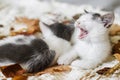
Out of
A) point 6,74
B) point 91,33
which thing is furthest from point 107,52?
point 6,74

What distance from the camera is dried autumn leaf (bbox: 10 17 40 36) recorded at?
1571 mm

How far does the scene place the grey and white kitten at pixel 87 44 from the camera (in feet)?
4.30

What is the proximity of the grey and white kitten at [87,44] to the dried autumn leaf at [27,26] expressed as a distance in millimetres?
176

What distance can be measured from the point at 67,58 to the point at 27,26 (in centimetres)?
39

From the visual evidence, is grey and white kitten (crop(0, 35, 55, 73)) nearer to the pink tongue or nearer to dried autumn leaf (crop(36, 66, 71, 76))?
dried autumn leaf (crop(36, 66, 71, 76))

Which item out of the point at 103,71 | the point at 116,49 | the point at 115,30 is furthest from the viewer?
the point at 115,30

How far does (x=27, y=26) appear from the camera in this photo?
166 cm

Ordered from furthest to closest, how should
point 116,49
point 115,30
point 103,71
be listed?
point 115,30 → point 116,49 → point 103,71

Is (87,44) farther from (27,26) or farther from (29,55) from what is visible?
(27,26)

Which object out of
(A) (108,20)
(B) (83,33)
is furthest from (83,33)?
(A) (108,20)

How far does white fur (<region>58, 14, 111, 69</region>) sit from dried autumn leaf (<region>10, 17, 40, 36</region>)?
28 cm

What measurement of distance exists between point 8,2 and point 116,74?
3.41 ft

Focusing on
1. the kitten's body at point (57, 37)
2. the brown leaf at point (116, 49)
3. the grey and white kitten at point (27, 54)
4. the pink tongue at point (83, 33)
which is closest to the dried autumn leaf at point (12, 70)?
the grey and white kitten at point (27, 54)

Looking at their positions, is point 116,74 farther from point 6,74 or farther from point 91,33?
point 6,74
